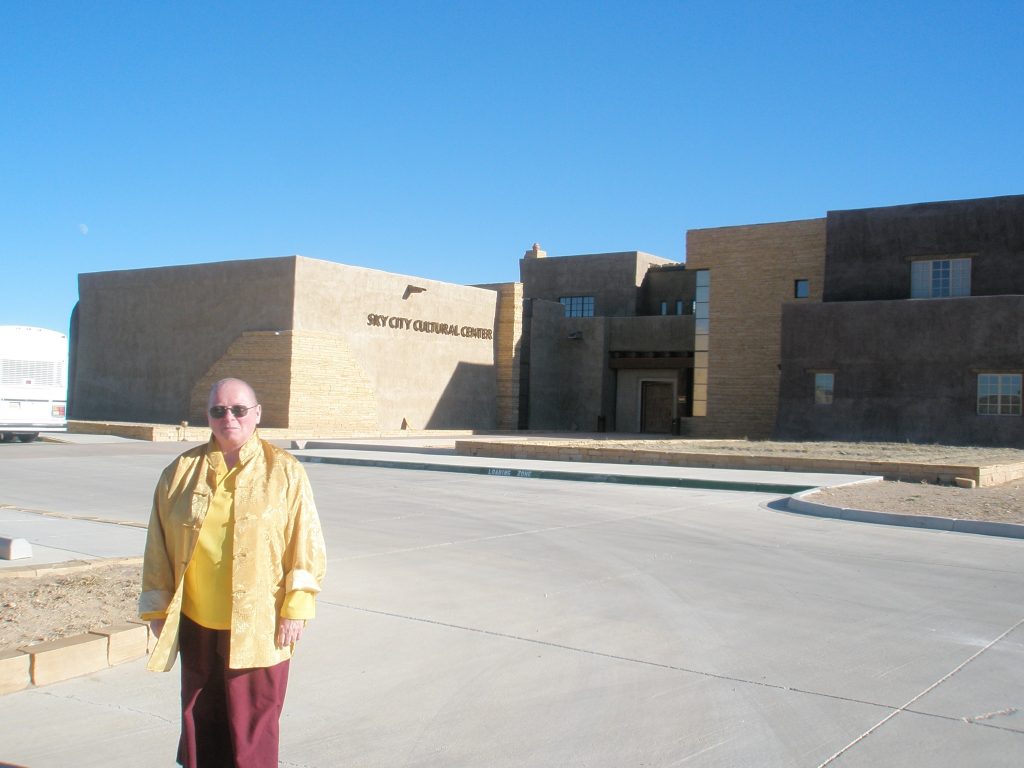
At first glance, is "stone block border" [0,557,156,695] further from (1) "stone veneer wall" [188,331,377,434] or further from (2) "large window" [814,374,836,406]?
(2) "large window" [814,374,836,406]

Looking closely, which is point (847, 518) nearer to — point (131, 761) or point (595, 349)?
point (131, 761)

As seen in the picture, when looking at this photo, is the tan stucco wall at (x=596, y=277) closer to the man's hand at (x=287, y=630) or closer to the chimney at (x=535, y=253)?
the chimney at (x=535, y=253)

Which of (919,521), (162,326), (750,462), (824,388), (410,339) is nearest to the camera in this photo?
(919,521)

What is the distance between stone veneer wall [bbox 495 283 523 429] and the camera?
4019 cm

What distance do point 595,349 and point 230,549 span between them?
4003 cm

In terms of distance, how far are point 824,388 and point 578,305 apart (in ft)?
64.4

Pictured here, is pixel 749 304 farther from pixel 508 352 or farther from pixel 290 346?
pixel 290 346

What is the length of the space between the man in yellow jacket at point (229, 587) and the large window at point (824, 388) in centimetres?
2819

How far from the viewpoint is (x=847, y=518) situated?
1229 cm

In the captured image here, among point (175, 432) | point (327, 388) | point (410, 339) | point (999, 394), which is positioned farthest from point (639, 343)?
point (175, 432)

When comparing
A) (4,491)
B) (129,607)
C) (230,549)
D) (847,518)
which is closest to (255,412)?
(230,549)

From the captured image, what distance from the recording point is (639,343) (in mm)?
42594

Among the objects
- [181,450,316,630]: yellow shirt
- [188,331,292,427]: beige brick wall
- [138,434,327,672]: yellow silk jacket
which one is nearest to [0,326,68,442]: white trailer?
[188,331,292,427]: beige brick wall

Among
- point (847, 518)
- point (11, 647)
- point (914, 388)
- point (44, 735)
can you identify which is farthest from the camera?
point (914, 388)
